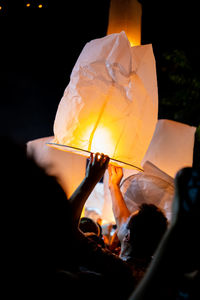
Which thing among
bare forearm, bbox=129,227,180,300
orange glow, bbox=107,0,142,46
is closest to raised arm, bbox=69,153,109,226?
bare forearm, bbox=129,227,180,300

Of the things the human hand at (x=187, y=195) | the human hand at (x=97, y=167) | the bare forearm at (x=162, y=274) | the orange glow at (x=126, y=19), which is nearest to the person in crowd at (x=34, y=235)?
the bare forearm at (x=162, y=274)

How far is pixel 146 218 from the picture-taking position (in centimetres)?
216

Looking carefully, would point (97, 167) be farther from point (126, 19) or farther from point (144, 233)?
point (126, 19)

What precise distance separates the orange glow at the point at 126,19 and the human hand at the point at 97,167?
1.31 metres

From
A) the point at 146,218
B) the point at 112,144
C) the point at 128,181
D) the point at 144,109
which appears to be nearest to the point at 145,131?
the point at 144,109

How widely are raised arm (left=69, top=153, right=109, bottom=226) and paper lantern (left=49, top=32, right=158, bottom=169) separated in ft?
0.40

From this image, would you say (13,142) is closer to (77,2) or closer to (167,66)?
(77,2)

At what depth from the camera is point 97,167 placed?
1.84 m

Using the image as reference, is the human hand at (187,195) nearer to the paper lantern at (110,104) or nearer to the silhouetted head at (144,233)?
the paper lantern at (110,104)

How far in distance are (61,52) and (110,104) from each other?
4496 mm

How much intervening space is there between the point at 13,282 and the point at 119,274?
81 centimetres

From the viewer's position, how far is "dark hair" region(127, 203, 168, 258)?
208 cm

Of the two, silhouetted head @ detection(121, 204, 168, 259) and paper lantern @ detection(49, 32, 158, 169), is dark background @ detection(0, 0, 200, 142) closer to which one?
paper lantern @ detection(49, 32, 158, 169)

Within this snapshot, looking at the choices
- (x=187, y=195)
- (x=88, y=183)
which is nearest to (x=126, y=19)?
(x=88, y=183)
